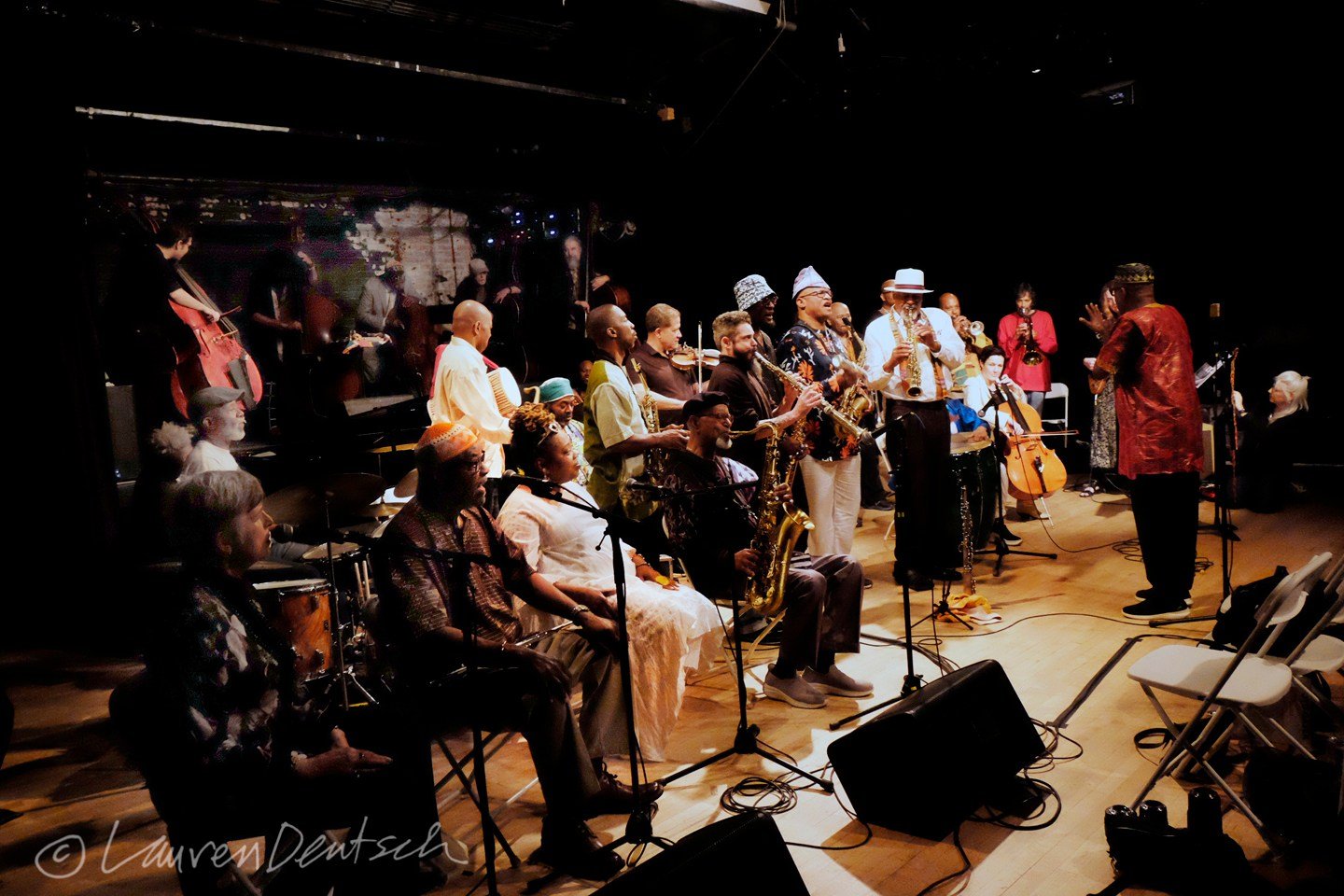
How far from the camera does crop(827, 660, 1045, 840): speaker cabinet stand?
2814 millimetres

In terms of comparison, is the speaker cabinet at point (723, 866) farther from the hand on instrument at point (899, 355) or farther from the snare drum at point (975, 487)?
the snare drum at point (975, 487)

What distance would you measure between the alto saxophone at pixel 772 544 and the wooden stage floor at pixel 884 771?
57cm

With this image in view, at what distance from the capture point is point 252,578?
12.2 feet

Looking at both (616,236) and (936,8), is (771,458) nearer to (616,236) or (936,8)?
(936,8)

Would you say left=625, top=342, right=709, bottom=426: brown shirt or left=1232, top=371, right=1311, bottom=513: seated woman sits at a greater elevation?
left=625, top=342, right=709, bottom=426: brown shirt

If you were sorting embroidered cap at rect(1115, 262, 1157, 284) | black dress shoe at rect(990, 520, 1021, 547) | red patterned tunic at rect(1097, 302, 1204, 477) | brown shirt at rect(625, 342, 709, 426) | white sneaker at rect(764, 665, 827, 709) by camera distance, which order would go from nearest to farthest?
white sneaker at rect(764, 665, 827, 709)
red patterned tunic at rect(1097, 302, 1204, 477)
embroidered cap at rect(1115, 262, 1157, 284)
brown shirt at rect(625, 342, 709, 426)
black dress shoe at rect(990, 520, 1021, 547)

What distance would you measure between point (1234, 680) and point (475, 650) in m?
2.49

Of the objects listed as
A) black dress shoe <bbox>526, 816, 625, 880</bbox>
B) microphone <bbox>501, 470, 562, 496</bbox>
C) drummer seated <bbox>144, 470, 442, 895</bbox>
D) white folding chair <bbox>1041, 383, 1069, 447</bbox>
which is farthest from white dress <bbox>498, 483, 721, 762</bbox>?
white folding chair <bbox>1041, 383, 1069, 447</bbox>

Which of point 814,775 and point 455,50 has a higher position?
point 455,50

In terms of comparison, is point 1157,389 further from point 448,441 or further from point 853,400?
point 448,441

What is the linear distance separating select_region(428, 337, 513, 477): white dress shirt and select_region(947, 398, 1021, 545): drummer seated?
9.35 feet

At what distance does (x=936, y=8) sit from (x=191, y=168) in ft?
18.1

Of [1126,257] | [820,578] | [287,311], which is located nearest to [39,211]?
[287,311]

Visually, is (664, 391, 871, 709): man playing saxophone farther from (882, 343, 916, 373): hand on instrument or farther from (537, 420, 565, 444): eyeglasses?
(882, 343, 916, 373): hand on instrument
